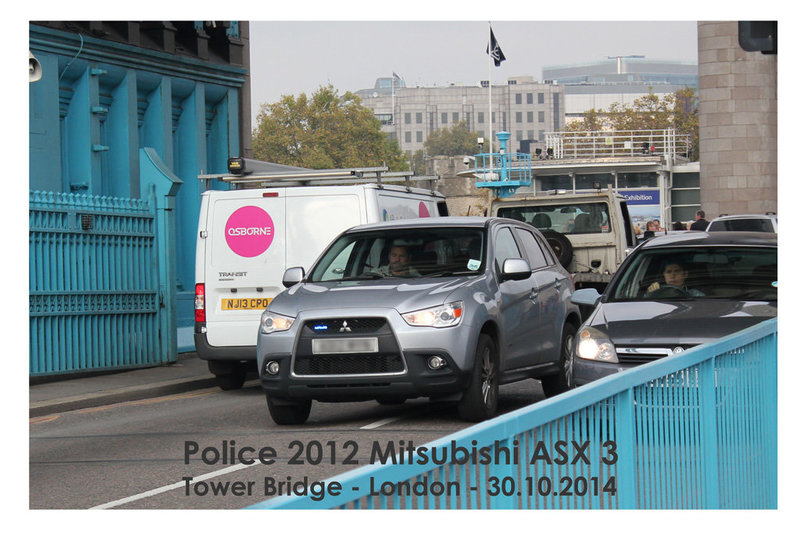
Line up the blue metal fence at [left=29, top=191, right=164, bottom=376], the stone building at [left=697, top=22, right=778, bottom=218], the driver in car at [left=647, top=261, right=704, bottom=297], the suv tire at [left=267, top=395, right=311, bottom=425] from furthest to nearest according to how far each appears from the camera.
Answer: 1. the stone building at [left=697, top=22, right=778, bottom=218]
2. the blue metal fence at [left=29, top=191, right=164, bottom=376]
3. the suv tire at [left=267, top=395, right=311, bottom=425]
4. the driver in car at [left=647, top=261, right=704, bottom=297]

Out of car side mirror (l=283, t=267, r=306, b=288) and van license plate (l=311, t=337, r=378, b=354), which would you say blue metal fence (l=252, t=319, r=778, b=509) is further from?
car side mirror (l=283, t=267, r=306, b=288)

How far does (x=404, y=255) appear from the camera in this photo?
1135cm

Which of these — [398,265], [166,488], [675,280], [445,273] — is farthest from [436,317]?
[166,488]

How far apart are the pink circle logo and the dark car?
4.73 meters

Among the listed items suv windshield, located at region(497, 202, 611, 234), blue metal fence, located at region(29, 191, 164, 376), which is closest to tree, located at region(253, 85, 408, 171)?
suv windshield, located at region(497, 202, 611, 234)

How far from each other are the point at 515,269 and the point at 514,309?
483mm

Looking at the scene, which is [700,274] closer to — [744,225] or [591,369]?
[591,369]

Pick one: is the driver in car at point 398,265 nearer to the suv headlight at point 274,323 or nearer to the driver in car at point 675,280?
the suv headlight at point 274,323

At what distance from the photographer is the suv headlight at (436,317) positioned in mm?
9961

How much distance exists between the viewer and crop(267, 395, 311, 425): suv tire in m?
10.5

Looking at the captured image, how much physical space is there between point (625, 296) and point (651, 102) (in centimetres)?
9979

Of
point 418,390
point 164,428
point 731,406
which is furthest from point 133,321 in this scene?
point 731,406
